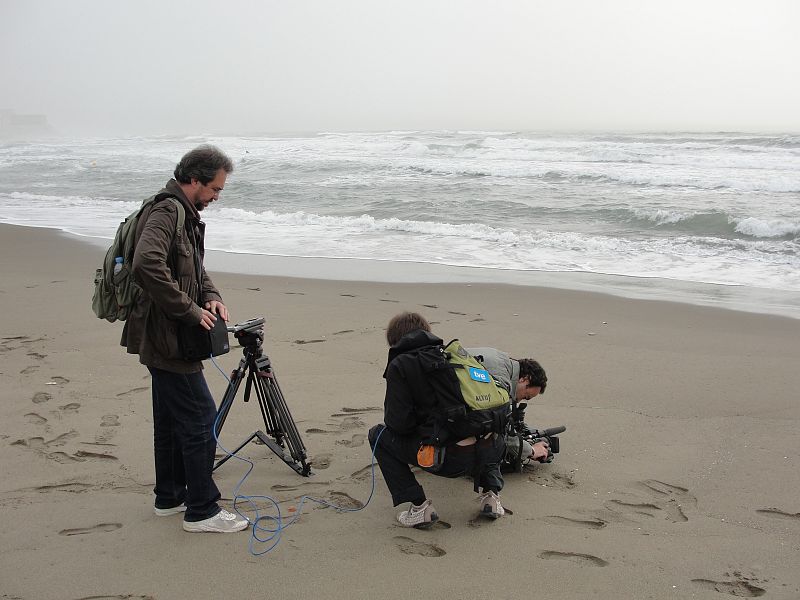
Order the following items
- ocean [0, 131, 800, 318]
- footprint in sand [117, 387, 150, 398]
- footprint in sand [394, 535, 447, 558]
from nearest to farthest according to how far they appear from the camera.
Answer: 1. footprint in sand [394, 535, 447, 558]
2. footprint in sand [117, 387, 150, 398]
3. ocean [0, 131, 800, 318]

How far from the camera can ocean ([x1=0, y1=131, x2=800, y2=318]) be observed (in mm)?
9844

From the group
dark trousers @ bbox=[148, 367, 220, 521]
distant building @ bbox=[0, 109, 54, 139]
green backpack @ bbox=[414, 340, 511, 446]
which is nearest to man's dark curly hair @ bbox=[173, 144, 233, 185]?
dark trousers @ bbox=[148, 367, 220, 521]

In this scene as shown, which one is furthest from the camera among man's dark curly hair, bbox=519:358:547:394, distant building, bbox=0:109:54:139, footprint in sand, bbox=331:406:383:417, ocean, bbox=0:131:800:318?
distant building, bbox=0:109:54:139

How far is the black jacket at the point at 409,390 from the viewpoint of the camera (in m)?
3.14

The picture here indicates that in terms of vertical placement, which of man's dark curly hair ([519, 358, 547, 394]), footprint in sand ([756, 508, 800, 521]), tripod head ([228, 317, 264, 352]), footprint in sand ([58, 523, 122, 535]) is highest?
tripod head ([228, 317, 264, 352])

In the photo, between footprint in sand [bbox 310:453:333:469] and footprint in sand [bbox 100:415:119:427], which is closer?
footprint in sand [bbox 310:453:333:469]

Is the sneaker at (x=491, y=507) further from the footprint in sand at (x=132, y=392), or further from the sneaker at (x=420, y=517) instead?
the footprint in sand at (x=132, y=392)

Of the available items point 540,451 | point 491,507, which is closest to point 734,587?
point 491,507

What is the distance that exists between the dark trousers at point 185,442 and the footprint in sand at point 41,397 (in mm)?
1819

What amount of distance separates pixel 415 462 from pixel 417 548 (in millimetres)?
373

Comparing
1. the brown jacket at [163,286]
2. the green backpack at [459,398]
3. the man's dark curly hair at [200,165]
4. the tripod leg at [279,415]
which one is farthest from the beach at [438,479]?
the man's dark curly hair at [200,165]

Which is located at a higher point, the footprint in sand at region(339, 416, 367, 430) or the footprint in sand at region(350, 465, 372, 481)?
the footprint in sand at region(339, 416, 367, 430)

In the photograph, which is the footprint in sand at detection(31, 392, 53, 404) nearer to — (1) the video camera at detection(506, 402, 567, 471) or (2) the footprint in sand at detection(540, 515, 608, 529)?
(1) the video camera at detection(506, 402, 567, 471)

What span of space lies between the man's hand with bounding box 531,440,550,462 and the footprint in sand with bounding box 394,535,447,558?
35.9 inches
